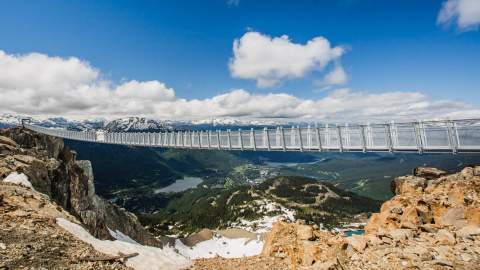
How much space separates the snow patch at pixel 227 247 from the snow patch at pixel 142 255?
135m

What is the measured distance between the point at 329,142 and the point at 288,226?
57.3ft

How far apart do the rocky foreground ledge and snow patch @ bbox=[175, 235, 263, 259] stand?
134m

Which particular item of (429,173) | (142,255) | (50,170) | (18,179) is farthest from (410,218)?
(50,170)

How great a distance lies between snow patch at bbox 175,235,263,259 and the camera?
496ft

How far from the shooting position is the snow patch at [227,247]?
496ft

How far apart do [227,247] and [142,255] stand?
156596 millimetres

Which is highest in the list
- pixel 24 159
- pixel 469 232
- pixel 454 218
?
pixel 24 159

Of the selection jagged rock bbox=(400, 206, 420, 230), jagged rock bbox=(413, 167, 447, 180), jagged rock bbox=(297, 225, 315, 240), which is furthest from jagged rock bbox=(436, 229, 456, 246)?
jagged rock bbox=(413, 167, 447, 180)

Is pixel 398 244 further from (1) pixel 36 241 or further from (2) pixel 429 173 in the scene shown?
(2) pixel 429 173

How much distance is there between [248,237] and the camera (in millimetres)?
182875

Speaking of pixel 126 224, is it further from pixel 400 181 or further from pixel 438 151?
pixel 438 151

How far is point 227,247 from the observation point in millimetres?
162750

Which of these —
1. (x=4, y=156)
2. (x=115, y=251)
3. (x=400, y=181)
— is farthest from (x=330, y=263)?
(x=4, y=156)

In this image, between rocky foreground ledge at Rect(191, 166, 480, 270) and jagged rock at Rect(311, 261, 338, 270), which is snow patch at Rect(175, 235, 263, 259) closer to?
rocky foreground ledge at Rect(191, 166, 480, 270)
